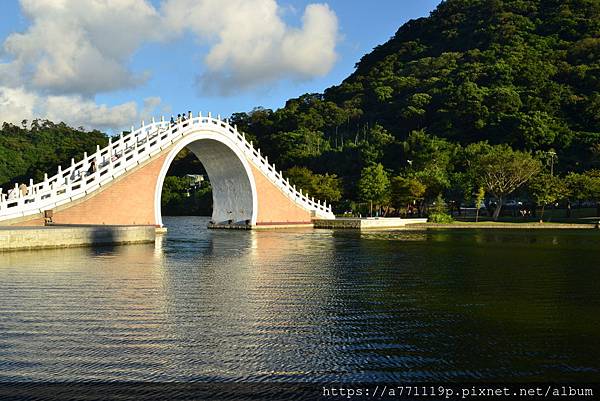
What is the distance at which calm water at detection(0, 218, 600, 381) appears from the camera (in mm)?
7574

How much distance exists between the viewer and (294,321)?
1038cm

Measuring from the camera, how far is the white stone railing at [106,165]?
26125 millimetres

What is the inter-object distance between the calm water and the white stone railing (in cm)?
747

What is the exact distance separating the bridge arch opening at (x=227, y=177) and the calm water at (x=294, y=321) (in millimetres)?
22817

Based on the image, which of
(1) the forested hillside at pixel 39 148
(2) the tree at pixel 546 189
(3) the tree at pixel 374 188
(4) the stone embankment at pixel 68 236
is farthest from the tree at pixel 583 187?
(1) the forested hillside at pixel 39 148

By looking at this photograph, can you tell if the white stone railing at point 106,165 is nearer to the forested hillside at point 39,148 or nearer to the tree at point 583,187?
the tree at point 583,187

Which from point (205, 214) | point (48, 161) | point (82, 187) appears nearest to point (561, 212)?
point (205, 214)

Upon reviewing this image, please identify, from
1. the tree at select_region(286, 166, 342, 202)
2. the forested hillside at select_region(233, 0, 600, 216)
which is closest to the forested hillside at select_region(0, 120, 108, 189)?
the forested hillside at select_region(233, 0, 600, 216)

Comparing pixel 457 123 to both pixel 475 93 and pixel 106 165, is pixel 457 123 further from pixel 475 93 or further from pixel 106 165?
pixel 106 165

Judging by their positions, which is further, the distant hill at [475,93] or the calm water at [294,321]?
the distant hill at [475,93]

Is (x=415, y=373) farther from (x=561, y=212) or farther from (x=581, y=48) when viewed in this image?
(x=581, y=48)

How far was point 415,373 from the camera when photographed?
7.43m

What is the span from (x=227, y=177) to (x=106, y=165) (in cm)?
1481

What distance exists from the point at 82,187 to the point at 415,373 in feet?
80.5
